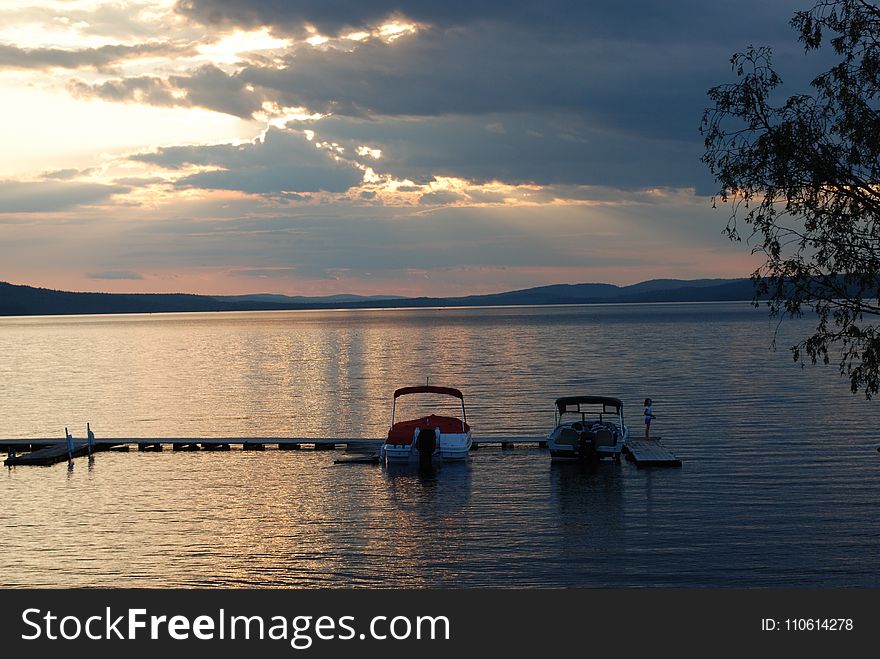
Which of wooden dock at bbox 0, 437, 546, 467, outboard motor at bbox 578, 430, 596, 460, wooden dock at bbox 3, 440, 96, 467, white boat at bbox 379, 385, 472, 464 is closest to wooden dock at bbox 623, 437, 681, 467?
outboard motor at bbox 578, 430, 596, 460

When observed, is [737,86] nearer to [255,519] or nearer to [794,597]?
[794,597]

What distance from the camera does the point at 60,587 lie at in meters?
25.6

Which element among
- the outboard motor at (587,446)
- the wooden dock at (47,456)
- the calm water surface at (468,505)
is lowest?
the calm water surface at (468,505)

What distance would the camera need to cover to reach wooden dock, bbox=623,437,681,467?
4291 centimetres

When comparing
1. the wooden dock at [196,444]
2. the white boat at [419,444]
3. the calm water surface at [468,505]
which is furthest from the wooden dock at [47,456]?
the white boat at [419,444]

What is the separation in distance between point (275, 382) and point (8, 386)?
32037 mm

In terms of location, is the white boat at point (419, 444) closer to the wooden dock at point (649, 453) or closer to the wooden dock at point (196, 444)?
the wooden dock at point (196, 444)

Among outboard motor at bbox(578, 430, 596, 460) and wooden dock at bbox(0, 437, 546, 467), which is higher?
outboard motor at bbox(578, 430, 596, 460)

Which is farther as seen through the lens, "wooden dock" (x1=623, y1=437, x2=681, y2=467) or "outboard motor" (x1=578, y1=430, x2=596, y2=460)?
"outboard motor" (x1=578, y1=430, x2=596, y2=460)

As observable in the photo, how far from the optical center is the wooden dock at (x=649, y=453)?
4291cm

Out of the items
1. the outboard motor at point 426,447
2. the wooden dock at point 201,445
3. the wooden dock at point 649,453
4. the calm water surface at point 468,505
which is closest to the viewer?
the calm water surface at point 468,505

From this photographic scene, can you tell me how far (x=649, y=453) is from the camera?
4481cm

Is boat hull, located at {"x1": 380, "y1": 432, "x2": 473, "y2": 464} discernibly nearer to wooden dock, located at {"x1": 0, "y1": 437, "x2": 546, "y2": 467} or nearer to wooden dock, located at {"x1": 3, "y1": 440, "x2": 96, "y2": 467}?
wooden dock, located at {"x1": 0, "y1": 437, "x2": 546, "y2": 467}

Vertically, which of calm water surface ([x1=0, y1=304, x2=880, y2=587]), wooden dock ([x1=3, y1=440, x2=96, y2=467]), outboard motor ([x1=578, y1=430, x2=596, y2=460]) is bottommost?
calm water surface ([x1=0, y1=304, x2=880, y2=587])
